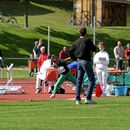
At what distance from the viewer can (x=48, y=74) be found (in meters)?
26.1

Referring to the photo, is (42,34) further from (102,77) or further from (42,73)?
(102,77)

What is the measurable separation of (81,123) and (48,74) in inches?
437

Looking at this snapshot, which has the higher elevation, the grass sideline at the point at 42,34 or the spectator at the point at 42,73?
the grass sideline at the point at 42,34

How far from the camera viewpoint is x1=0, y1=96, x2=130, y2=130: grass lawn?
47.9 feet

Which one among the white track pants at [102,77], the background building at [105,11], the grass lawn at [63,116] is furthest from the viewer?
the background building at [105,11]

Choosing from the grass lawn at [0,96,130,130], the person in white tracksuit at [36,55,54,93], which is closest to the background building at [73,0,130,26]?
Result: the person in white tracksuit at [36,55,54,93]

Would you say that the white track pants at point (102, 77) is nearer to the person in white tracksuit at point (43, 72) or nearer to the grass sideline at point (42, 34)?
the person in white tracksuit at point (43, 72)

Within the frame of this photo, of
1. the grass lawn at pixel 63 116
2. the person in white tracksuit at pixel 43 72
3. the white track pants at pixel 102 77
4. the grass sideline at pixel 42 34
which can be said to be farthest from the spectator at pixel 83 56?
the grass sideline at pixel 42 34

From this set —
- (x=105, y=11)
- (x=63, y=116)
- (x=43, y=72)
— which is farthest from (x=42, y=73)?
(x=105, y=11)

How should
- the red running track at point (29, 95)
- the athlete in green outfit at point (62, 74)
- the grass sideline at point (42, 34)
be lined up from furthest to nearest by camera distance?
the grass sideline at point (42, 34)
the athlete in green outfit at point (62, 74)
the red running track at point (29, 95)

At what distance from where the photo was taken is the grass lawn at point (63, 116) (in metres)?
14.6

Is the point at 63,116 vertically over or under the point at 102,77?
under

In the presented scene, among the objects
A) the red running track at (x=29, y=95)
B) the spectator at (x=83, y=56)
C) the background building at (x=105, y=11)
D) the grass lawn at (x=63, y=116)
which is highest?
the background building at (x=105, y=11)

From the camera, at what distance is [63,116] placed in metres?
16.5
